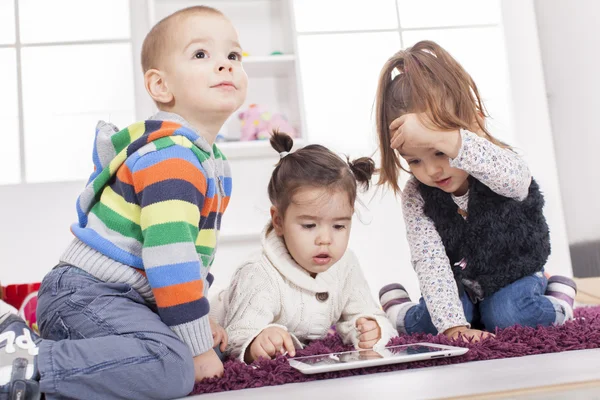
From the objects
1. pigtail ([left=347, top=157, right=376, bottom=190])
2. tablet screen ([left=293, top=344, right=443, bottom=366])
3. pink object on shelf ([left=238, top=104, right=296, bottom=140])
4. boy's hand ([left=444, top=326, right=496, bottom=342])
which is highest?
pink object on shelf ([left=238, top=104, right=296, bottom=140])

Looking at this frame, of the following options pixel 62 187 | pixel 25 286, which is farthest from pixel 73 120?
pixel 25 286

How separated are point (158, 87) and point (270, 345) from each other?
0.48 meters

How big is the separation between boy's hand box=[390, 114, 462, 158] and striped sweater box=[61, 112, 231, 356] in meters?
0.33

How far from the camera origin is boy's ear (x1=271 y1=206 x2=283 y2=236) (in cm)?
139

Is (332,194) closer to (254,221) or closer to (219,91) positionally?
(219,91)

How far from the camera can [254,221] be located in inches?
101

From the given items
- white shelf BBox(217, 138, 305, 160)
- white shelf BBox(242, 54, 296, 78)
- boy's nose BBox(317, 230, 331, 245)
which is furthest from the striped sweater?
white shelf BBox(242, 54, 296, 78)

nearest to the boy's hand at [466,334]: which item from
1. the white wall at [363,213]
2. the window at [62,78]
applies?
the white wall at [363,213]

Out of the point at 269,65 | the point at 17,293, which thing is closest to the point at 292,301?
the point at 17,293

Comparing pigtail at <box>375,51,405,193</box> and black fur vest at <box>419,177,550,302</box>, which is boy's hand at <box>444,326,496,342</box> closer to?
black fur vest at <box>419,177,550,302</box>

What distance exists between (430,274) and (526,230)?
0.67 feet

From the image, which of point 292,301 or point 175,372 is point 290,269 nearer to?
point 292,301

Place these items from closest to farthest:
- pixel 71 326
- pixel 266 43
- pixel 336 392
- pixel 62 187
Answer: pixel 336 392, pixel 71 326, pixel 62 187, pixel 266 43

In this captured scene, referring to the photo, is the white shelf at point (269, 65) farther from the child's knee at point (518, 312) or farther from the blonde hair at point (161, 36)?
the child's knee at point (518, 312)
